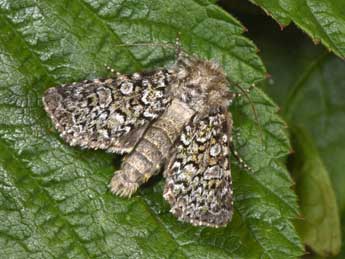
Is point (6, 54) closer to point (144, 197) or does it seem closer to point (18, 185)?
point (18, 185)

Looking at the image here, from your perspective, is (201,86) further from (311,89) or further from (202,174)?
(311,89)

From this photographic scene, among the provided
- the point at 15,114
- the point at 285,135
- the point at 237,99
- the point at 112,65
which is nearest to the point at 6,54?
the point at 15,114

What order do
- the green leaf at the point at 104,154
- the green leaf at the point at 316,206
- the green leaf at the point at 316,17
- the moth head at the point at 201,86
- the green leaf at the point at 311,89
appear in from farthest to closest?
the green leaf at the point at 311,89 → the green leaf at the point at 316,206 → the moth head at the point at 201,86 → the green leaf at the point at 316,17 → the green leaf at the point at 104,154

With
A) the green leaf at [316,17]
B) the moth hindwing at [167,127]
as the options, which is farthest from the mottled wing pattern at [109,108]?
the green leaf at [316,17]

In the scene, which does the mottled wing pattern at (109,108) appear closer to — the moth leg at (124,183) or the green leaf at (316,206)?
the moth leg at (124,183)

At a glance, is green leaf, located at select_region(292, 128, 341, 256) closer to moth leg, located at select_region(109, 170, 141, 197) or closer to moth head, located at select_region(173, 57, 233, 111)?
moth head, located at select_region(173, 57, 233, 111)

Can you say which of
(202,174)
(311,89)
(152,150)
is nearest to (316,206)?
(202,174)
